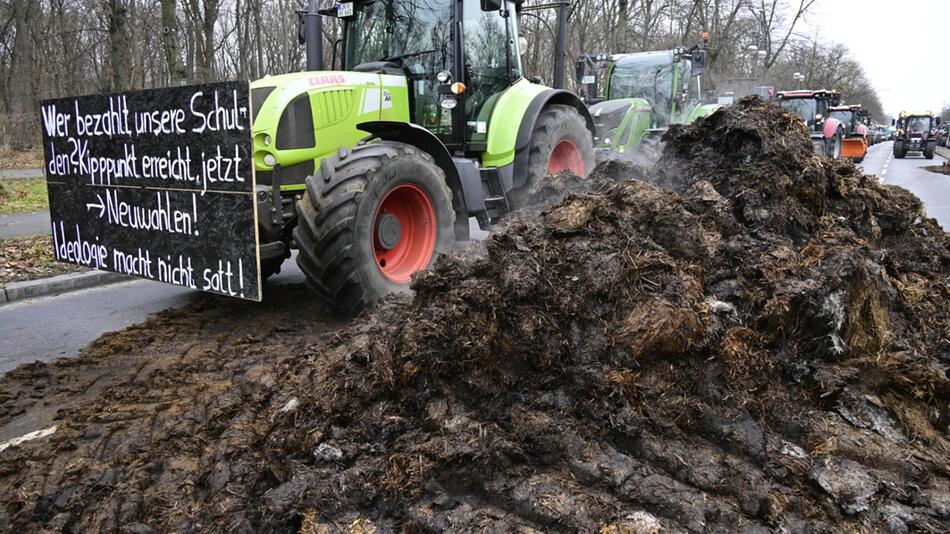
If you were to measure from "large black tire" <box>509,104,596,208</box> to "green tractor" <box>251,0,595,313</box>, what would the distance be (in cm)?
2

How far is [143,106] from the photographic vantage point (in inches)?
174

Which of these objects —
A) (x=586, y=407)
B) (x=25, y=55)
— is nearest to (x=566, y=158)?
(x=586, y=407)

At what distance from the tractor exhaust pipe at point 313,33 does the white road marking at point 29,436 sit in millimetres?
4260

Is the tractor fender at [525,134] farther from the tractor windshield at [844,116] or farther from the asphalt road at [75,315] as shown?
the tractor windshield at [844,116]

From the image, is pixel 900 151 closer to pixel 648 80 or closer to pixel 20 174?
pixel 648 80

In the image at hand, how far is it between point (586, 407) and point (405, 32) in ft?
15.3

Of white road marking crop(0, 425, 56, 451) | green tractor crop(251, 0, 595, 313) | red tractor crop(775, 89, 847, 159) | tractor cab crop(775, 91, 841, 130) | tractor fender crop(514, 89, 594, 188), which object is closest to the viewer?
white road marking crop(0, 425, 56, 451)

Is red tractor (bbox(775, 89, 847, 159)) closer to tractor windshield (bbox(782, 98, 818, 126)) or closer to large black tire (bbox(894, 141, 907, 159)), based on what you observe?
tractor windshield (bbox(782, 98, 818, 126))

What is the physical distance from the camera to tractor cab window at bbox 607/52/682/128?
1423 centimetres

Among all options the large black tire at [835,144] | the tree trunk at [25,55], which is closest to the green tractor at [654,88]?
the large black tire at [835,144]

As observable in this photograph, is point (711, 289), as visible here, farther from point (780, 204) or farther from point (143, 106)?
point (143, 106)

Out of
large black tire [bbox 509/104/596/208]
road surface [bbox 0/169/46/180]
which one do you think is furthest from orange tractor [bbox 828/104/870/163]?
road surface [bbox 0/169/46/180]

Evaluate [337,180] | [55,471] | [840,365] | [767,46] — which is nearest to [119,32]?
[337,180]

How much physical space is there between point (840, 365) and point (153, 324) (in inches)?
198
